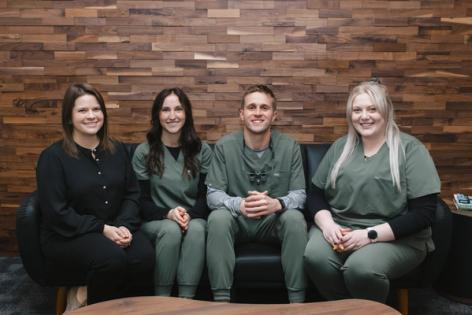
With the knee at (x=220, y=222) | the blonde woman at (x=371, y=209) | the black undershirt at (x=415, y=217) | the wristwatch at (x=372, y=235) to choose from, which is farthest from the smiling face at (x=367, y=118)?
the knee at (x=220, y=222)

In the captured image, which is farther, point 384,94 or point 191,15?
point 191,15

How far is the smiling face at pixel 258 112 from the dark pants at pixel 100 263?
2.70 feet

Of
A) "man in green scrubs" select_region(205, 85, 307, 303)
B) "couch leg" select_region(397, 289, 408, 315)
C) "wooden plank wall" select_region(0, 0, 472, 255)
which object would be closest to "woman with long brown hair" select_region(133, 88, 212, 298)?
"man in green scrubs" select_region(205, 85, 307, 303)

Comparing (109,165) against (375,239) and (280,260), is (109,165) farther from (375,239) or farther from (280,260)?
(375,239)

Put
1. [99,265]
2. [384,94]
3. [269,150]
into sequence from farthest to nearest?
1. [269,150]
2. [384,94]
3. [99,265]

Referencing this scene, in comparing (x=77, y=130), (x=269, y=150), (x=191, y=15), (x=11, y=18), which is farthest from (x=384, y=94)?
(x=11, y=18)

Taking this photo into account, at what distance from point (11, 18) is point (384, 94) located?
2.32m

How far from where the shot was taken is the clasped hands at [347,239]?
227 cm

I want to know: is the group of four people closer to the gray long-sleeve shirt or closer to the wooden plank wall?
the gray long-sleeve shirt

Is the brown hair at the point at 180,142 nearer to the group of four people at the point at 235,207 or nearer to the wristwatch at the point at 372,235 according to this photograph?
A: the group of four people at the point at 235,207

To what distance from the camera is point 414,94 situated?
316 centimetres

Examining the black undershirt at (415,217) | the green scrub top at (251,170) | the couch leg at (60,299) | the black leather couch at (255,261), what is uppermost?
the green scrub top at (251,170)

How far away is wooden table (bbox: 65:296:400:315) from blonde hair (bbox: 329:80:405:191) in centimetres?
79

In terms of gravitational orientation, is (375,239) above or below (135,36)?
below
